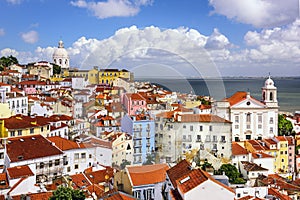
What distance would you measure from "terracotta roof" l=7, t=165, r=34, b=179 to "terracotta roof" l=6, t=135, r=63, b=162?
0.63 ft

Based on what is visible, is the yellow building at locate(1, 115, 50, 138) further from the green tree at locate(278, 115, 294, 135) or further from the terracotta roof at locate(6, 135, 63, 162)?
the green tree at locate(278, 115, 294, 135)

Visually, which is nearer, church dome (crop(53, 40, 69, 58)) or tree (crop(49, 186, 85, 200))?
tree (crop(49, 186, 85, 200))

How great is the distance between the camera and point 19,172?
410 centimetres

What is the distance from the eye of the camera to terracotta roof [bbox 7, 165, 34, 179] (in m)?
4.01

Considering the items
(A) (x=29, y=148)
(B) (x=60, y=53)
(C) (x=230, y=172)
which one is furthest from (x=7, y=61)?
(C) (x=230, y=172)

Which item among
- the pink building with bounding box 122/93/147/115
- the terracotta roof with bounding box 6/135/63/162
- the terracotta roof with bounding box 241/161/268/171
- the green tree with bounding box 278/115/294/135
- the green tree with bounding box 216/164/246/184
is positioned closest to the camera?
the pink building with bounding box 122/93/147/115

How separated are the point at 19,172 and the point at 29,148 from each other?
588 mm

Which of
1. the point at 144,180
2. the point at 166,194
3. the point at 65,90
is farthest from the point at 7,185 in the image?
the point at 65,90

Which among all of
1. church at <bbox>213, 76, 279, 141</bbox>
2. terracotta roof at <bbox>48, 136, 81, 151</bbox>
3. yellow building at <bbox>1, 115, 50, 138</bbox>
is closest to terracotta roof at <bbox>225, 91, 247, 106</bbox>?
church at <bbox>213, 76, 279, 141</bbox>

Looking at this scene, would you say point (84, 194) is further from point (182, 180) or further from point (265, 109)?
point (265, 109)

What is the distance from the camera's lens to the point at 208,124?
3.49 metres

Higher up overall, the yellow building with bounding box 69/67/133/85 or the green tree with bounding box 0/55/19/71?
the green tree with bounding box 0/55/19/71

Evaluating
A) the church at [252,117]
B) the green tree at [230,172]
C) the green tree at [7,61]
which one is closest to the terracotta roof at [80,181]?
the green tree at [230,172]

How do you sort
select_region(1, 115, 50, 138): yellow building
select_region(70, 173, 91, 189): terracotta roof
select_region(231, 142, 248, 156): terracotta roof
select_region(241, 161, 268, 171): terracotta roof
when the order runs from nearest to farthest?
select_region(70, 173, 91, 189): terracotta roof, select_region(1, 115, 50, 138): yellow building, select_region(241, 161, 268, 171): terracotta roof, select_region(231, 142, 248, 156): terracotta roof
